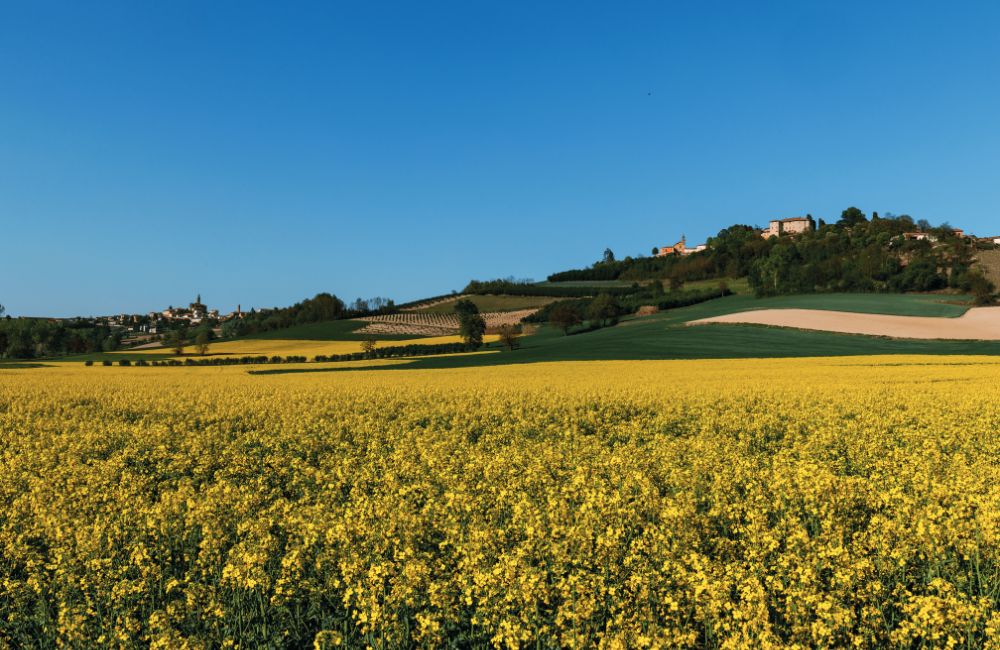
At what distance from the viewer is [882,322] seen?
3066 inches

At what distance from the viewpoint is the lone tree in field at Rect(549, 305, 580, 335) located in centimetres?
9519

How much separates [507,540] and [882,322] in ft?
275

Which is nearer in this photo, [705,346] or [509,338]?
[705,346]

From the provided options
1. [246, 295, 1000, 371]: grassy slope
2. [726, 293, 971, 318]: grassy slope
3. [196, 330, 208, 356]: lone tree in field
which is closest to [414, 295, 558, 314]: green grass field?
[726, 293, 971, 318]: grassy slope

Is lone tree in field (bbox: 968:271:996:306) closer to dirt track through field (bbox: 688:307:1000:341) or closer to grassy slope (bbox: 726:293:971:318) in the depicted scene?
grassy slope (bbox: 726:293:971:318)

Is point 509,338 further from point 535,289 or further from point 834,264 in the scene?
point 834,264

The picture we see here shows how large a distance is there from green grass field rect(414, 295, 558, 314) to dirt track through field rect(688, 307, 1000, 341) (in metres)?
56.6

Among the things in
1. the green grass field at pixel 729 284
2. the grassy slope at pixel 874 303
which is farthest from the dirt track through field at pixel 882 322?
the green grass field at pixel 729 284

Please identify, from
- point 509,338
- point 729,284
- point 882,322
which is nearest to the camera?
point 882,322

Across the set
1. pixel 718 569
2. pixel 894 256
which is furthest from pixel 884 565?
pixel 894 256

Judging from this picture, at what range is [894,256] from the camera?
138500mm

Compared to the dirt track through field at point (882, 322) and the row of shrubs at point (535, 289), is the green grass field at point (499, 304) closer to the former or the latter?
the row of shrubs at point (535, 289)

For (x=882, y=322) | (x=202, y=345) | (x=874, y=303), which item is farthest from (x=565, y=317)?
(x=202, y=345)

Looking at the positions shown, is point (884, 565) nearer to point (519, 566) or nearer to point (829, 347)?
point (519, 566)
